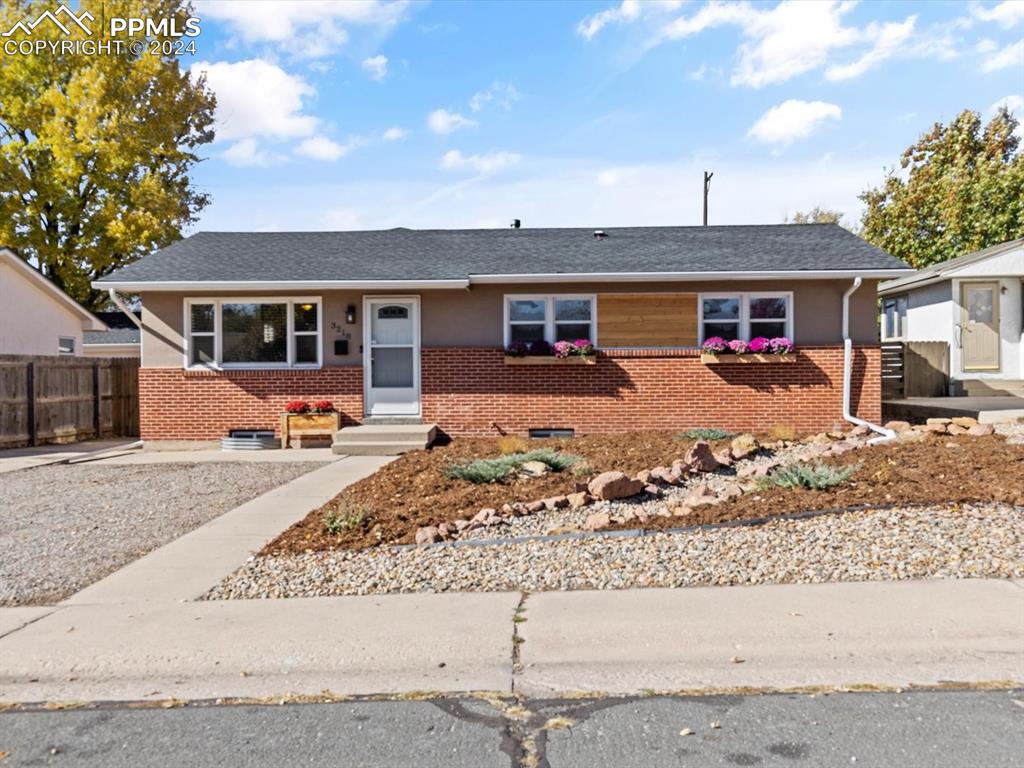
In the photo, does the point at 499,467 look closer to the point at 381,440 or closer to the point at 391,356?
the point at 381,440

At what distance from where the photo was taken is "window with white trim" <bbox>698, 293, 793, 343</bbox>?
13.8 metres

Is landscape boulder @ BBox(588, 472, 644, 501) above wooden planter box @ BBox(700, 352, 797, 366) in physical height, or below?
below

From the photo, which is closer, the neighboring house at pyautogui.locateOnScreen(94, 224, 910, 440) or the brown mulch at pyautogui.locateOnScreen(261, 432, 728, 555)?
the brown mulch at pyautogui.locateOnScreen(261, 432, 728, 555)

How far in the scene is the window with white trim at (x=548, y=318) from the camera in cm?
1394

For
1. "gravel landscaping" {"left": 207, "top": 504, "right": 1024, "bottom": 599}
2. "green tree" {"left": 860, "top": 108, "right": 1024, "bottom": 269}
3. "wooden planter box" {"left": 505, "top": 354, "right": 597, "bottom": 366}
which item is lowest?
"gravel landscaping" {"left": 207, "top": 504, "right": 1024, "bottom": 599}

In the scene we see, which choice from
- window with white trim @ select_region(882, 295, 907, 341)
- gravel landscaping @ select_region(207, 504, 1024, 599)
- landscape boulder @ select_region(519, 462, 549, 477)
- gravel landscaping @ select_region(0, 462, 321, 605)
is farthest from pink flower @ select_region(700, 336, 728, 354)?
window with white trim @ select_region(882, 295, 907, 341)

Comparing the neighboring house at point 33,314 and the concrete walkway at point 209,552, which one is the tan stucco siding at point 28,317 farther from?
the concrete walkway at point 209,552

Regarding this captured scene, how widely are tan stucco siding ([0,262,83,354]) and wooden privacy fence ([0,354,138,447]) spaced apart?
13.5 ft

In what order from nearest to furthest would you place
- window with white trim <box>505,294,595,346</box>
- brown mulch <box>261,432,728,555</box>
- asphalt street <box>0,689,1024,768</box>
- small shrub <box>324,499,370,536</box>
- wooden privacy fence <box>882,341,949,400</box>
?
asphalt street <box>0,689,1024,768</box> < brown mulch <box>261,432,728,555</box> < small shrub <box>324,499,370,536</box> < window with white trim <box>505,294,595,346</box> < wooden privacy fence <box>882,341,949,400</box>

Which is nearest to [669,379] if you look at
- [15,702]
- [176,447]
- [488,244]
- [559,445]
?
[559,445]

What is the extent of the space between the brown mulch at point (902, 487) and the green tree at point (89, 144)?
23655 millimetres

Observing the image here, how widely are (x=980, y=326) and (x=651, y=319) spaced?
10108 mm

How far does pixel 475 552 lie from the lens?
252 inches

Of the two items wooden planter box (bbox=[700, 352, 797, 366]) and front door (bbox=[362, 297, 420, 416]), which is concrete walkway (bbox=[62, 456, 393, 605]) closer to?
front door (bbox=[362, 297, 420, 416])
